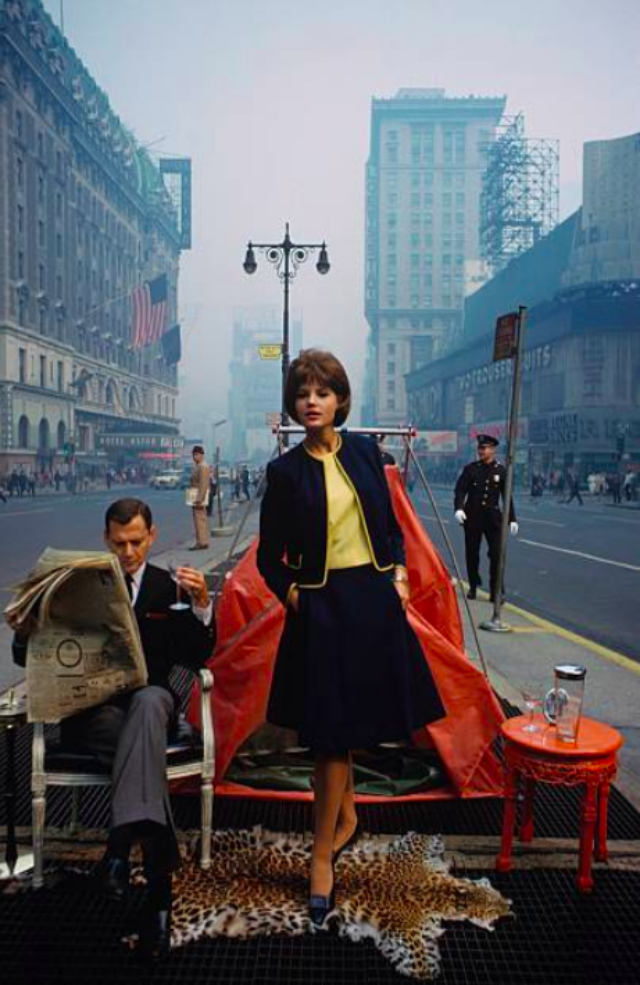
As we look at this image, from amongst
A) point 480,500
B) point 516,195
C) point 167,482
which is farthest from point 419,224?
point 480,500

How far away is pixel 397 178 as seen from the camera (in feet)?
507

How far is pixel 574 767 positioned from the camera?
10.1 ft

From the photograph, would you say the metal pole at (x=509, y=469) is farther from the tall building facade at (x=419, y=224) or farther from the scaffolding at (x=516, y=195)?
the tall building facade at (x=419, y=224)

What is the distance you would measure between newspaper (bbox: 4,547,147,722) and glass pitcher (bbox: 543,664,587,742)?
1.70m

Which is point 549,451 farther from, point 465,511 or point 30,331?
point 465,511

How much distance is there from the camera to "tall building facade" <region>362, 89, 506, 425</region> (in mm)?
146000

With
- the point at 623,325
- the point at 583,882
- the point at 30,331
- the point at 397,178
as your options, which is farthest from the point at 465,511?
the point at 397,178

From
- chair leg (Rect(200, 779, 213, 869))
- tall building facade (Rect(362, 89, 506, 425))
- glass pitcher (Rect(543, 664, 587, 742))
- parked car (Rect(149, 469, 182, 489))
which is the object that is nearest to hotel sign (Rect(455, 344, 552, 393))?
parked car (Rect(149, 469, 182, 489))

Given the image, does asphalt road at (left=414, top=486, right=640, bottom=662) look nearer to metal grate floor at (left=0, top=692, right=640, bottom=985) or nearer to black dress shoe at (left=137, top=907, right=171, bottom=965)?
metal grate floor at (left=0, top=692, right=640, bottom=985)

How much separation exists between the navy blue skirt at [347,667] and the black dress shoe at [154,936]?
79 cm

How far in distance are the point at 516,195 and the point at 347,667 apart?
90.2 metres

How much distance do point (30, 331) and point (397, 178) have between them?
111m

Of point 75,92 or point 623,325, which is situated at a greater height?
point 75,92

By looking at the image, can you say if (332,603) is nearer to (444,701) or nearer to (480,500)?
(444,701)
